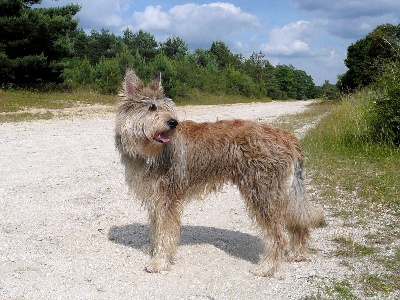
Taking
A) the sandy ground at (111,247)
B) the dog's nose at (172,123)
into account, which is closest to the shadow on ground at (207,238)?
the sandy ground at (111,247)

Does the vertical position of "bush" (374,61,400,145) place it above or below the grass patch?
above

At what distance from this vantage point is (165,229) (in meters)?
5.62

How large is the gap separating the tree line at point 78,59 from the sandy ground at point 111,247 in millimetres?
4437

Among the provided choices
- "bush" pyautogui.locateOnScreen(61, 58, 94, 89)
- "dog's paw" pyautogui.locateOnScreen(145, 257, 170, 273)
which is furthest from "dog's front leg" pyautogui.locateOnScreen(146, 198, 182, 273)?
"bush" pyautogui.locateOnScreen(61, 58, 94, 89)

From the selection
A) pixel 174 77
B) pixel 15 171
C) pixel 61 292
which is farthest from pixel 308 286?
pixel 174 77

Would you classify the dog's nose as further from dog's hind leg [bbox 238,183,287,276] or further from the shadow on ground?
the shadow on ground

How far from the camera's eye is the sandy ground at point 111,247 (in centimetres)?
502

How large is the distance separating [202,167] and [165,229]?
2.82 feet

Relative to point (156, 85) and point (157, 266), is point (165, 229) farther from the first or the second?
point (156, 85)

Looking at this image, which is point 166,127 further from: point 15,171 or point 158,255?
point 15,171

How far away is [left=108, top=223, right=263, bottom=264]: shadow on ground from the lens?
6270mm

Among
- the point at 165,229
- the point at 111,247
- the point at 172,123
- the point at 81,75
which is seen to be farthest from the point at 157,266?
the point at 81,75

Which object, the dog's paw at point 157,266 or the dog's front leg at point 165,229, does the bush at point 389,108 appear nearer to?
the dog's front leg at point 165,229

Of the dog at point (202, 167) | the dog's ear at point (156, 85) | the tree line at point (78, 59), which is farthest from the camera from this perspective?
the tree line at point (78, 59)
